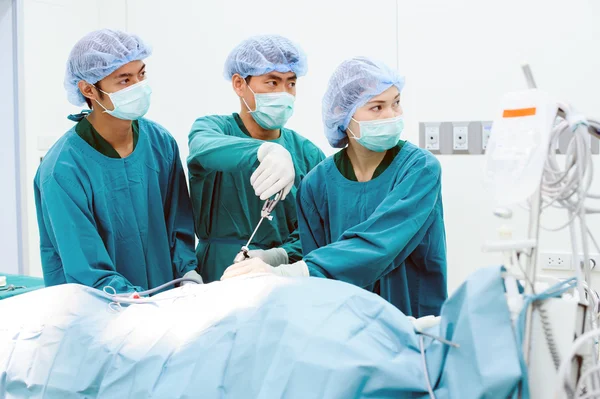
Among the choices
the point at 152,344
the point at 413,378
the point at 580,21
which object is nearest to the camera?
the point at 413,378

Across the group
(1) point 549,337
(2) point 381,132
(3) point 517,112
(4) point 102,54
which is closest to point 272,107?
(2) point 381,132

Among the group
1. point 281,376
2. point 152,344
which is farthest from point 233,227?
point 281,376

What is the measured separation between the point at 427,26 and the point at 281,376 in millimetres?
2522

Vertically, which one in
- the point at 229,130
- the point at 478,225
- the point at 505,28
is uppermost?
the point at 505,28

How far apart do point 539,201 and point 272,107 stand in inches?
55.6

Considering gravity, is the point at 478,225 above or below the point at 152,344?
below

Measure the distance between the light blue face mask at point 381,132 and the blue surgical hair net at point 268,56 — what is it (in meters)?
0.45

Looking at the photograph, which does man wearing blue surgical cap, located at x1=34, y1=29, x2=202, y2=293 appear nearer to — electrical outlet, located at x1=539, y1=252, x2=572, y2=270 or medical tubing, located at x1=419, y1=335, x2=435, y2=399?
medical tubing, located at x1=419, y1=335, x2=435, y2=399

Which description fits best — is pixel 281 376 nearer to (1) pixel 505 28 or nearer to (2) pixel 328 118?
(2) pixel 328 118

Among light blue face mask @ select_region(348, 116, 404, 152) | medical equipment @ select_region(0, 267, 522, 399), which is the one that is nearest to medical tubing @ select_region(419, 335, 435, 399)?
medical equipment @ select_region(0, 267, 522, 399)

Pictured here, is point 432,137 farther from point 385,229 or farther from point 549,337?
point 549,337

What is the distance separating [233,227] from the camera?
2301mm

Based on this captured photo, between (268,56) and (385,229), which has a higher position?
(268,56)

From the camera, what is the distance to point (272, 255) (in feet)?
6.92
